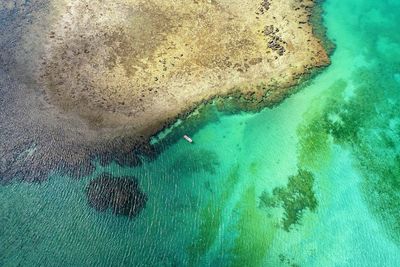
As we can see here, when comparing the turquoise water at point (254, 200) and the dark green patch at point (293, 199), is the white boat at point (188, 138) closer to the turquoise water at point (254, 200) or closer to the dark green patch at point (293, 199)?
the turquoise water at point (254, 200)

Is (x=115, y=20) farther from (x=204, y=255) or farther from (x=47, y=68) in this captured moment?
(x=204, y=255)

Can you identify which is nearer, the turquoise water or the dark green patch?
the turquoise water

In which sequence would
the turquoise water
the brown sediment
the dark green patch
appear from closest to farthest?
the turquoise water < the dark green patch < the brown sediment

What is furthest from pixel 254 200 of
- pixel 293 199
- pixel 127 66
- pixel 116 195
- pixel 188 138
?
pixel 127 66

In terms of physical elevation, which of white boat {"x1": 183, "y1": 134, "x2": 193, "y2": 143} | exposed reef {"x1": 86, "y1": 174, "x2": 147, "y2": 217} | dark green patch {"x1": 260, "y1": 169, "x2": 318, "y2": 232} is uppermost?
white boat {"x1": 183, "y1": 134, "x2": 193, "y2": 143}

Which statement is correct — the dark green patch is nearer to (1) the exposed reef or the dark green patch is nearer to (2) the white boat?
(2) the white boat

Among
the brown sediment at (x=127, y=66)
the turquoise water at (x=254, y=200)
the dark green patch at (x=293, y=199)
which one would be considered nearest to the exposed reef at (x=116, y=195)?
the turquoise water at (x=254, y=200)

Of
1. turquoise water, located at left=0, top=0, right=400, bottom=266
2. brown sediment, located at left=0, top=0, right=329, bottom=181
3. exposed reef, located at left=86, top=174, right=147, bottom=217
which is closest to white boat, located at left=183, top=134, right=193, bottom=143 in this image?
turquoise water, located at left=0, top=0, right=400, bottom=266

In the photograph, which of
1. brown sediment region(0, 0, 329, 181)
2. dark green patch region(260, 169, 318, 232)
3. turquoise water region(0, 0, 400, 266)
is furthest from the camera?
brown sediment region(0, 0, 329, 181)
